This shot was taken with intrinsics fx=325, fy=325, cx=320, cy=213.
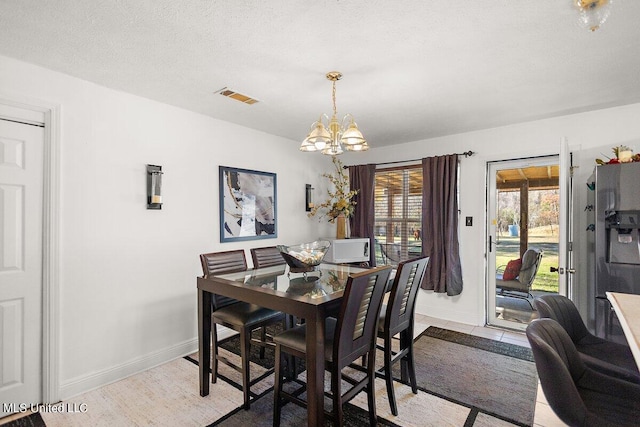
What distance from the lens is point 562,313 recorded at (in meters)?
→ 1.97

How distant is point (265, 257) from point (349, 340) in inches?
63.0

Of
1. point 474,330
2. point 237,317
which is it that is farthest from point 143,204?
point 474,330

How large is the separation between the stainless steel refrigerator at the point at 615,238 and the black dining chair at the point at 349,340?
2.05 metres

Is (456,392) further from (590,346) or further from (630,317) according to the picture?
(630,317)

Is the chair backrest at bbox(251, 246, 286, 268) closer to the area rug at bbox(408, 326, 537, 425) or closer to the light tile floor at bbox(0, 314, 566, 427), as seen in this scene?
the area rug at bbox(408, 326, 537, 425)

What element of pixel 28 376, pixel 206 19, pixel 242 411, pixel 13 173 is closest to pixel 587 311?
pixel 242 411

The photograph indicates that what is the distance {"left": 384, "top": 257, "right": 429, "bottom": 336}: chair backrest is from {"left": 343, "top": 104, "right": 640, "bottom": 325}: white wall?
6.52 ft

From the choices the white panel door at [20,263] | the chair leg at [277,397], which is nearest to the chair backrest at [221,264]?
the chair leg at [277,397]

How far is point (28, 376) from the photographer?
2.30 metres

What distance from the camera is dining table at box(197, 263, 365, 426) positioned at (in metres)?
1.78

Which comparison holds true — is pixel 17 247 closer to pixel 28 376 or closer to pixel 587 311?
pixel 28 376

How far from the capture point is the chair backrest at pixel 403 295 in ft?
7.07

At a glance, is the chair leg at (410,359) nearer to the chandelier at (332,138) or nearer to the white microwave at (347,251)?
the chandelier at (332,138)

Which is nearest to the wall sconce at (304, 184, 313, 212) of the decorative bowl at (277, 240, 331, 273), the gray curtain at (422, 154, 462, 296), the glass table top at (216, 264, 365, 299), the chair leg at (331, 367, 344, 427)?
the gray curtain at (422, 154, 462, 296)
